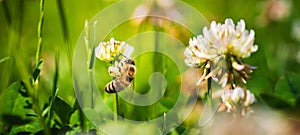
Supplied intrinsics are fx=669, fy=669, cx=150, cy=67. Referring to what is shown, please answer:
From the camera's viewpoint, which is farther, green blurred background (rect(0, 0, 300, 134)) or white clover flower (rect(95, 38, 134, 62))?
green blurred background (rect(0, 0, 300, 134))

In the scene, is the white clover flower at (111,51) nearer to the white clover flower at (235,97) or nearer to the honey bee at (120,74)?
the honey bee at (120,74)

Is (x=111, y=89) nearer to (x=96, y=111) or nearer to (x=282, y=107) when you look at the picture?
(x=96, y=111)

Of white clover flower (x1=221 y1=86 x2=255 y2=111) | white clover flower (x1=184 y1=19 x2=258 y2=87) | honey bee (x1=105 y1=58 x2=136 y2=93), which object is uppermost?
white clover flower (x1=184 y1=19 x2=258 y2=87)

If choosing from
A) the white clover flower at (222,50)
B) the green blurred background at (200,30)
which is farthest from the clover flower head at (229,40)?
the green blurred background at (200,30)

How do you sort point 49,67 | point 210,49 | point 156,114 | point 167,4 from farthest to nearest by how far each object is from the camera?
point 49,67
point 167,4
point 156,114
point 210,49

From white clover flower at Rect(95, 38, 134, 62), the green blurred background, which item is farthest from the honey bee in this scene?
the green blurred background

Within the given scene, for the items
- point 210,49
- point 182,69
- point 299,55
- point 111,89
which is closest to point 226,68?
point 210,49

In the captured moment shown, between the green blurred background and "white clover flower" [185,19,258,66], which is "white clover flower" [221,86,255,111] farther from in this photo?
the green blurred background
